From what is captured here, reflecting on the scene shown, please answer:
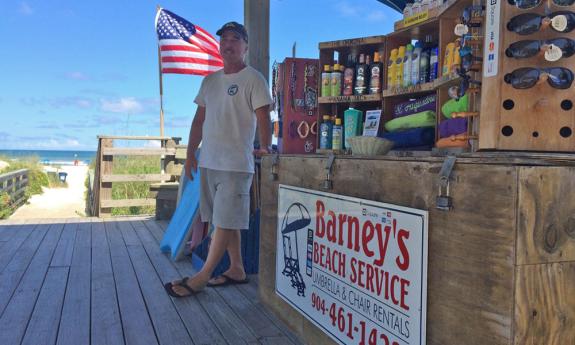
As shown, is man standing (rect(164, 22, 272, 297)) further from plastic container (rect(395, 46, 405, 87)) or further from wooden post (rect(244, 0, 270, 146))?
wooden post (rect(244, 0, 270, 146))

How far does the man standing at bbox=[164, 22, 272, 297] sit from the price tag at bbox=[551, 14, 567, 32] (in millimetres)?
1717

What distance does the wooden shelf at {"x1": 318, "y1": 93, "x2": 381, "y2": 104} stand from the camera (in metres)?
2.54

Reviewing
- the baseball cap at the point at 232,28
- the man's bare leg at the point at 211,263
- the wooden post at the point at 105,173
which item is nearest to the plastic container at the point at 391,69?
the baseball cap at the point at 232,28

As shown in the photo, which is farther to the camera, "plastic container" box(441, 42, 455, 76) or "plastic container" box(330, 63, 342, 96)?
"plastic container" box(330, 63, 342, 96)

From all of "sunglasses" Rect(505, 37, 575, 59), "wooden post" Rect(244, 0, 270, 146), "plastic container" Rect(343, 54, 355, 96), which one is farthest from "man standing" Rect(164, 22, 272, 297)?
"sunglasses" Rect(505, 37, 575, 59)

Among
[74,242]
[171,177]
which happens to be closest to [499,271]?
[74,242]

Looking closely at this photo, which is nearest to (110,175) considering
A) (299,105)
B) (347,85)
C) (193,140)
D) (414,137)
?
(193,140)

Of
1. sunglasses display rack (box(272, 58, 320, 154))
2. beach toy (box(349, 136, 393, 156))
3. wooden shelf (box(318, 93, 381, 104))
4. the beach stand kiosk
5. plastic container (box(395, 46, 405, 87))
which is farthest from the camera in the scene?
sunglasses display rack (box(272, 58, 320, 154))

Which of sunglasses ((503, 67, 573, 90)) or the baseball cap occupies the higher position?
the baseball cap

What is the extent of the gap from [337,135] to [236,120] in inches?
25.9

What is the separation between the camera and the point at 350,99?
8.67 feet

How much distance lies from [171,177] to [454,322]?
6.27 meters

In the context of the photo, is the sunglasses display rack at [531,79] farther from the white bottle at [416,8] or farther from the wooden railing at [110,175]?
the wooden railing at [110,175]

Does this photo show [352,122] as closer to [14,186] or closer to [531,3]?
[531,3]
